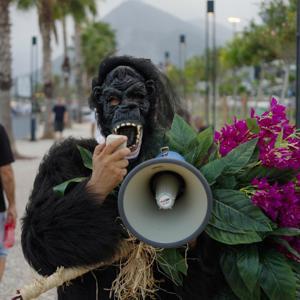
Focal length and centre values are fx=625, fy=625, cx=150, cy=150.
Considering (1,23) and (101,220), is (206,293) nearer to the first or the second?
(101,220)

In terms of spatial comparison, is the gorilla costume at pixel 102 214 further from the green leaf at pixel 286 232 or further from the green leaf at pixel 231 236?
the green leaf at pixel 286 232

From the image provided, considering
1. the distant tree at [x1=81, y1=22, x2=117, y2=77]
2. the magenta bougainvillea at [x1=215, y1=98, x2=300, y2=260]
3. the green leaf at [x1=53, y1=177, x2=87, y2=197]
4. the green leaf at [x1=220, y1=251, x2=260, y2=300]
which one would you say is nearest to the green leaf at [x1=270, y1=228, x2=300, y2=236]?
the magenta bougainvillea at [x1=215, y1=98, x2=300, y2=260]

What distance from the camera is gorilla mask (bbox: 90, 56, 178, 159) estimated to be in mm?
1770

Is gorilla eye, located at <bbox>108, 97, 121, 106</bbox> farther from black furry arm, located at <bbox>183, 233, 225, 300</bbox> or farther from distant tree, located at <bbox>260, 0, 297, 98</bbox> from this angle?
distant tree, located at <bbox>260, 0, 297, 98</bbox>

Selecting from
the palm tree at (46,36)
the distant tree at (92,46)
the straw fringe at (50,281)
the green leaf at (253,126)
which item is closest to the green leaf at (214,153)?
the green leaf at (253,126)

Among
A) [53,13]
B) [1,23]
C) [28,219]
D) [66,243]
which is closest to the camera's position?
[66,243]

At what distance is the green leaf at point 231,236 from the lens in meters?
1.63

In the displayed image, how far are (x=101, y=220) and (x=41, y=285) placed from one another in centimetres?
24

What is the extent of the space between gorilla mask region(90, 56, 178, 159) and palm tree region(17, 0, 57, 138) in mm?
20297

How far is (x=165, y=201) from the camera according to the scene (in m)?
1.67

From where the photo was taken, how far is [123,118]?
1781 millimetres

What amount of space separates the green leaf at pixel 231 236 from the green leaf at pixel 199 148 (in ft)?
0.67

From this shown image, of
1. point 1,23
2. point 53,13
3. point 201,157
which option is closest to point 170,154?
point 201,157

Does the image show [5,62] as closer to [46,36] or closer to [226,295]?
[46,36]
